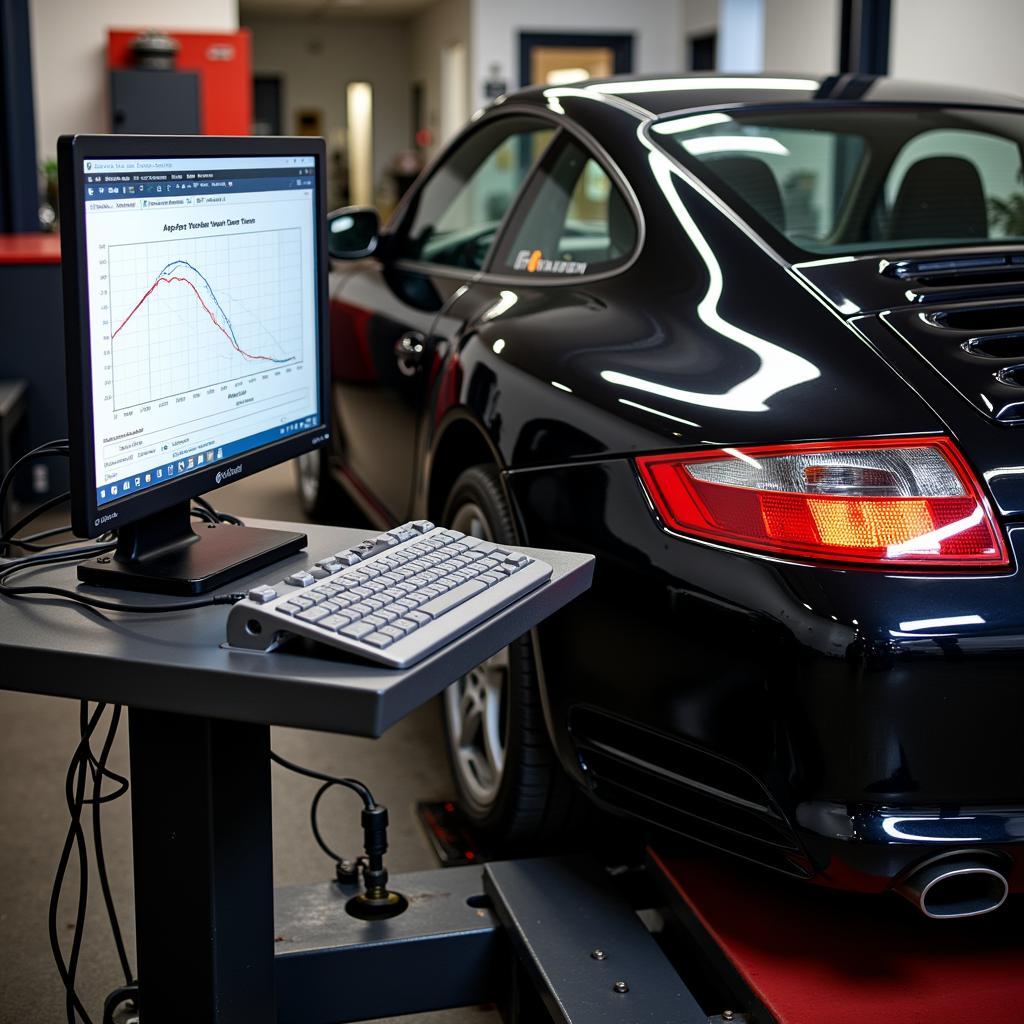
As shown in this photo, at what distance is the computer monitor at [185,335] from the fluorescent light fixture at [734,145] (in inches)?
33.4

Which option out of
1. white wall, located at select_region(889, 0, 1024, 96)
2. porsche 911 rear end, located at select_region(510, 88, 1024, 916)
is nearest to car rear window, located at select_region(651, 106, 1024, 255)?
porsche 911 rear end, located at select_region(510, 88, 1024, 916)

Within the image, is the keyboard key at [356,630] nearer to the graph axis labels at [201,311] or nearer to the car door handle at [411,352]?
Answer: the graph axis labels at [201,311]

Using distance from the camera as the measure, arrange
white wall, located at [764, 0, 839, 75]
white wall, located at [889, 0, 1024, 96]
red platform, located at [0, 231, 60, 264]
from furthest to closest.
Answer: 1. white wall, located at [764, 0, 839, 75]
2. white wall, located at [889, 0, 1024, 96]
3. red platform, located at [0, 231, 60, 264]

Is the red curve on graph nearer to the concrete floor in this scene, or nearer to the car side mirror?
the concrete floor

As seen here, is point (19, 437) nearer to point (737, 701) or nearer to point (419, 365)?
point (419, 365)

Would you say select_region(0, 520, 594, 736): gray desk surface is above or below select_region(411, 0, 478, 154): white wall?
below

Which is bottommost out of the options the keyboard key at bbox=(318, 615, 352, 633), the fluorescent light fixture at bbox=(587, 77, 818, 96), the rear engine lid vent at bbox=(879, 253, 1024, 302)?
the keyboard key at bbox=(318, 615, 352, 633)

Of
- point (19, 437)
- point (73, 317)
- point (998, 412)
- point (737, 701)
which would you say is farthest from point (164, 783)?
point (19, 437)

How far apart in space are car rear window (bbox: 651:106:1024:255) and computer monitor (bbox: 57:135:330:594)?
2.84 feet

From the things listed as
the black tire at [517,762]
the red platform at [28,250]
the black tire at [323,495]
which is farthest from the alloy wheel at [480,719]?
the red platform at [28,250]

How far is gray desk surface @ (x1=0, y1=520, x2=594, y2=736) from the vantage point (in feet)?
3.70

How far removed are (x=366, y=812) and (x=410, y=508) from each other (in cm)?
109

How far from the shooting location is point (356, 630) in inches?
46.9

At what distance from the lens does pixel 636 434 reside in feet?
5.84
